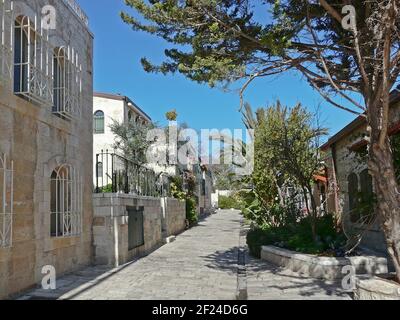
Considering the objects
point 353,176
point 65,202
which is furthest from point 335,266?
point 353,176

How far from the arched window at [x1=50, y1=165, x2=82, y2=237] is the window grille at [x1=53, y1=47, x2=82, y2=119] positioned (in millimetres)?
1277

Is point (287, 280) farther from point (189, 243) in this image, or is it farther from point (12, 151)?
point (189, 243)

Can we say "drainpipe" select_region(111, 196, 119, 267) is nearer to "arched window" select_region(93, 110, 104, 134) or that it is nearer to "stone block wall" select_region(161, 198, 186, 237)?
"stone block wall" select_region(161, 198, 186, 237)

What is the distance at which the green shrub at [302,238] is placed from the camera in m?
10.4

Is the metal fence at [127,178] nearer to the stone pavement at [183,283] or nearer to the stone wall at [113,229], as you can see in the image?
the stone wall at [113,229]

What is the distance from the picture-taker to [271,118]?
1656 centimetres

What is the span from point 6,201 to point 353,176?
11.1 metres

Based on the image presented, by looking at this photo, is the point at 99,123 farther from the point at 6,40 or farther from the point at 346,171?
the point at 6,40

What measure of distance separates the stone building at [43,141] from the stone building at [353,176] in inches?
259

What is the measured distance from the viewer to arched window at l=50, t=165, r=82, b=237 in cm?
944

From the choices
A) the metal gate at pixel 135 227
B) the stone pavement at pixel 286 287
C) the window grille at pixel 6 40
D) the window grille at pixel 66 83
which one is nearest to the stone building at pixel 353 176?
the stone pavement at pixel 286 287

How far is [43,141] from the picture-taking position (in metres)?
8.67

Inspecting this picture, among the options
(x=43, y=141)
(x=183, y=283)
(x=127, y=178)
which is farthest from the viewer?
(x=127, y=178)
